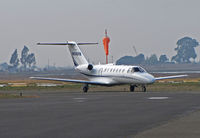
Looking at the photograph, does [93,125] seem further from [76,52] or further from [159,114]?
[76,52]

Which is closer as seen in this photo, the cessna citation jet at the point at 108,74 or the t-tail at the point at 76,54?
the cessna citation jet at the point at 108,74

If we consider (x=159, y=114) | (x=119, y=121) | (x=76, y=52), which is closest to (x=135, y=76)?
(x=76, y=52)

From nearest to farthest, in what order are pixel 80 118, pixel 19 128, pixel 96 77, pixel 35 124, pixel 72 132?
pixel 72 132 → pixel 19 128 → pixel 35 124 → pixel 80 118 → pixel 96 77

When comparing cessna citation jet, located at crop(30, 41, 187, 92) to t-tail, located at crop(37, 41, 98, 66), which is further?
t-tail, located at crop(37, 41, 98, 66)

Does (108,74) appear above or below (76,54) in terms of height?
below

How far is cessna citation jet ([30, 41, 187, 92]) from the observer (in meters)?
52.6

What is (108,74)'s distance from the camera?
184 ft

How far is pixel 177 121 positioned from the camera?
1955cm

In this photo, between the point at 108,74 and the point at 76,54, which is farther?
the point at 76,54

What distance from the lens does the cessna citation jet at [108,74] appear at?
52594 mm

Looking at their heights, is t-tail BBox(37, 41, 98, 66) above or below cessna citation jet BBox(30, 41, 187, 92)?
above

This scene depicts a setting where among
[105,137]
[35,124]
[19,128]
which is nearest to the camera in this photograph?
[105,137]

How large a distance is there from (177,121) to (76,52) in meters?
41.8

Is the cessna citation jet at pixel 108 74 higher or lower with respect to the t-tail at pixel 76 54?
lower
